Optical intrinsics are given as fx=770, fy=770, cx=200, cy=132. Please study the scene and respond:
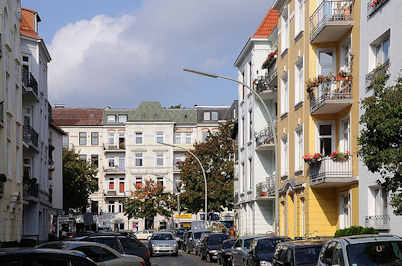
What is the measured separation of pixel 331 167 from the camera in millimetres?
29875

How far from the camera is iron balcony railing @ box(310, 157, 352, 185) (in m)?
29.5

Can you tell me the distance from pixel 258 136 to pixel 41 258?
3618 cm

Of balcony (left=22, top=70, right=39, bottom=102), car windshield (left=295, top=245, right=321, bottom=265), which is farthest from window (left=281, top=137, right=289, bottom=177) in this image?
car windshield (left=295, top=245, right=321, bottom=265)

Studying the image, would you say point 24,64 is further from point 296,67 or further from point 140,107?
point 140,107

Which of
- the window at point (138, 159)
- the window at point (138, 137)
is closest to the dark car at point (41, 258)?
the window at point (138, 137)

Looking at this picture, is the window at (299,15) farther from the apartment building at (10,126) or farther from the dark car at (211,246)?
the apartment building at (10,126)

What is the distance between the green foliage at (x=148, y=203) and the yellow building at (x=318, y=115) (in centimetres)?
5282

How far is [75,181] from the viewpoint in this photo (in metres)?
76.6

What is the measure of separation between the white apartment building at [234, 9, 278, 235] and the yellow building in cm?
448

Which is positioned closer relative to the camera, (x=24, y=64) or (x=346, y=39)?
(x=346, y=39)

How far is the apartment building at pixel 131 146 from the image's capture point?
3895 inches

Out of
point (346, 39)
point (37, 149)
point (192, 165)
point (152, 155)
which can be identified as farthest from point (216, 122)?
point (346, 39)

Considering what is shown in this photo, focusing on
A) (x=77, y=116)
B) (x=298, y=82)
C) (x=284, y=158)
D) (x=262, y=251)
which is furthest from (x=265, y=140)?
(x=77, y=116)

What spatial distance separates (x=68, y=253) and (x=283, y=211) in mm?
29413
